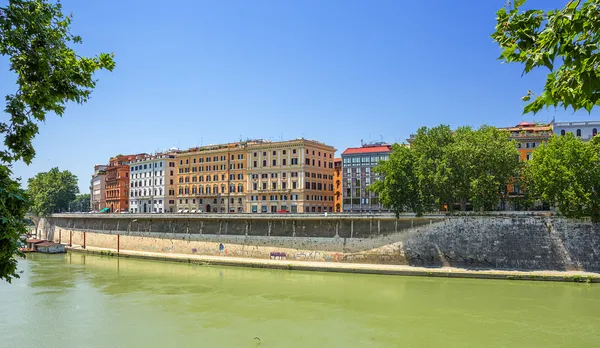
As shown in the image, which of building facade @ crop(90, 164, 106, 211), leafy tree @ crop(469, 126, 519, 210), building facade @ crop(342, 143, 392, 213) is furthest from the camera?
building facade @ crop(90, 164, 106, 211)

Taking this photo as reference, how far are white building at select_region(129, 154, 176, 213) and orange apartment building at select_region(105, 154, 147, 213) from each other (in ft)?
17.8

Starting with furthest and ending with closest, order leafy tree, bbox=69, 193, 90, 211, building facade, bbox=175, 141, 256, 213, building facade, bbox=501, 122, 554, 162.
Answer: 1. leafy tree, bbox=69, 193, 90, 211
2. building facade, bbox=175, 141, 256, 213
3. building facade, bbox=501, 122, 554, 162

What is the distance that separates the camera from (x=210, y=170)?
78.0 meters

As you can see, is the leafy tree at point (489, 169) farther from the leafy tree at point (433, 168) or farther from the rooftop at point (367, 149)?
the rooftop at point (367, 149)

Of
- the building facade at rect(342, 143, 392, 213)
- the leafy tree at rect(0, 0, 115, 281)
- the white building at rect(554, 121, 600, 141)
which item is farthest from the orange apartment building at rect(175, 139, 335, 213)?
the leafy tree at rect(0, 0, 115, 281)

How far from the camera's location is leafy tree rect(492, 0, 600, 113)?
599cm

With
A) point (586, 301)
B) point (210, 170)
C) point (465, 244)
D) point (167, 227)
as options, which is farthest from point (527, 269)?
point (210, 170)

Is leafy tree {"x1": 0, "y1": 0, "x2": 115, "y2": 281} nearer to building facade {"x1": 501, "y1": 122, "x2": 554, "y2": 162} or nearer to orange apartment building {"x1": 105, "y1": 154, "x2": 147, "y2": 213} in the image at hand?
building facade {"x1": 501, "y1": 122, "x2": 554, "y2": 162}

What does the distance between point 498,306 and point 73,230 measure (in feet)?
228

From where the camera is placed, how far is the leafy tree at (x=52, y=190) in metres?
89.2

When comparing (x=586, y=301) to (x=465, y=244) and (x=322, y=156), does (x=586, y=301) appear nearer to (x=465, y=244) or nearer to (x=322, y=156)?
(x=465, y=244)

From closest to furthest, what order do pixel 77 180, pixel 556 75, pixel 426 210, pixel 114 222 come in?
pixel 556 75
pixel 426 210
pixel 114 222
pixel 77 180

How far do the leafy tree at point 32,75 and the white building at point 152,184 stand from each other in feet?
249

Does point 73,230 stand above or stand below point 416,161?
below
